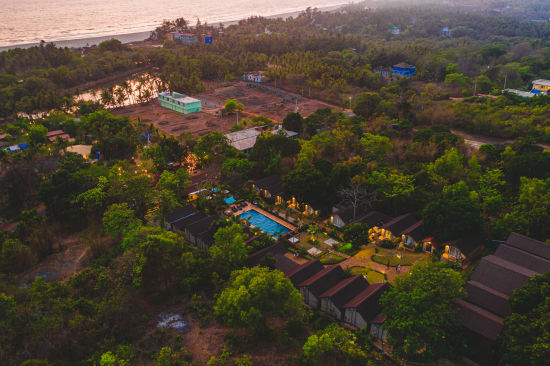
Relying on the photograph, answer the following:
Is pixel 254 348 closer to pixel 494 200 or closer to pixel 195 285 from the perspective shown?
pixel 195 285

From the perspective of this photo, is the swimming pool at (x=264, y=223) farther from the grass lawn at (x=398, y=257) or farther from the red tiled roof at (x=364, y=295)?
the red tiled roof at (x=364, y=295)

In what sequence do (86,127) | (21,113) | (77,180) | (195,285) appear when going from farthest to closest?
(21,113)
(86,127)
(77,180)
(195,285)

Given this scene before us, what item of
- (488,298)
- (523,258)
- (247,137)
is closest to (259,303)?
(488,298)

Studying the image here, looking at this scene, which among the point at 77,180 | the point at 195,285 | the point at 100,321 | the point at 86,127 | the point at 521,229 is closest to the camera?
the point at 100,321

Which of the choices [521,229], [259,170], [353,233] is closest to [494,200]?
[521,229]

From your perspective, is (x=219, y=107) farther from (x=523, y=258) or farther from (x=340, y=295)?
(x=523, y=258)

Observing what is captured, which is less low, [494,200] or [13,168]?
[13,168]

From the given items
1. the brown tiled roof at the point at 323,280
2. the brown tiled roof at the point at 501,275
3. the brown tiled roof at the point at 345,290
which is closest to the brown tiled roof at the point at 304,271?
the brown tiled roof at the point at 323,280

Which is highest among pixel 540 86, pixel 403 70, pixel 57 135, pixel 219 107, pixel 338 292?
pixel 403 70
